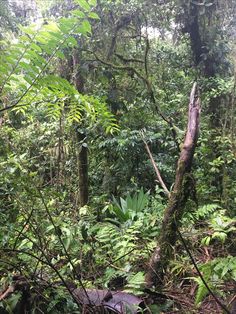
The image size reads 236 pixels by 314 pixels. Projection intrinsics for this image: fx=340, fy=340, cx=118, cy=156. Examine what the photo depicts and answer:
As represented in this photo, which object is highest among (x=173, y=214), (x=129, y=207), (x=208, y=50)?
(x=208, y=50)

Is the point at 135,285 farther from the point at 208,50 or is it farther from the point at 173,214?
the point at 208,50

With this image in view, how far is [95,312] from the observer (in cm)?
208

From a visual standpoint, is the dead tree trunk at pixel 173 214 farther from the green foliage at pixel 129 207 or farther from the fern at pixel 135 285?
the green foliage at pixel 129 207

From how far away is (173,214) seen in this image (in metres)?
2.66

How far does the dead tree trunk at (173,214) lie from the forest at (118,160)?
0.01 meters

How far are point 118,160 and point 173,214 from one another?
10.4 ft

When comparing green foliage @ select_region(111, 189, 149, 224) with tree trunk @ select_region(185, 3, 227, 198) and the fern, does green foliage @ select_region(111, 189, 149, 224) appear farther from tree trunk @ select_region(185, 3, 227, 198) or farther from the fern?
tree trunk @ select_region(185, 3, 227, 198)

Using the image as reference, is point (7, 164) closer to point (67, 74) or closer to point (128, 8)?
point (67, 74)

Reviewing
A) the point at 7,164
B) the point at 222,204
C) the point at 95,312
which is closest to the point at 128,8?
the point at 222,204

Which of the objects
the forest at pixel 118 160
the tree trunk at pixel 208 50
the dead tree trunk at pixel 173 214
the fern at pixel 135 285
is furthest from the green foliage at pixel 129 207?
the tree trunk at pixel 208 50

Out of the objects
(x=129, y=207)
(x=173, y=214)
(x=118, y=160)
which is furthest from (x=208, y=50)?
(x=173, y=214)

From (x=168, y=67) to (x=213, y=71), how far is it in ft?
3.24

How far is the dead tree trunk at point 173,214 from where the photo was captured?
2641 millimetres

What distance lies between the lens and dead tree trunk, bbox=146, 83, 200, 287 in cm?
264
